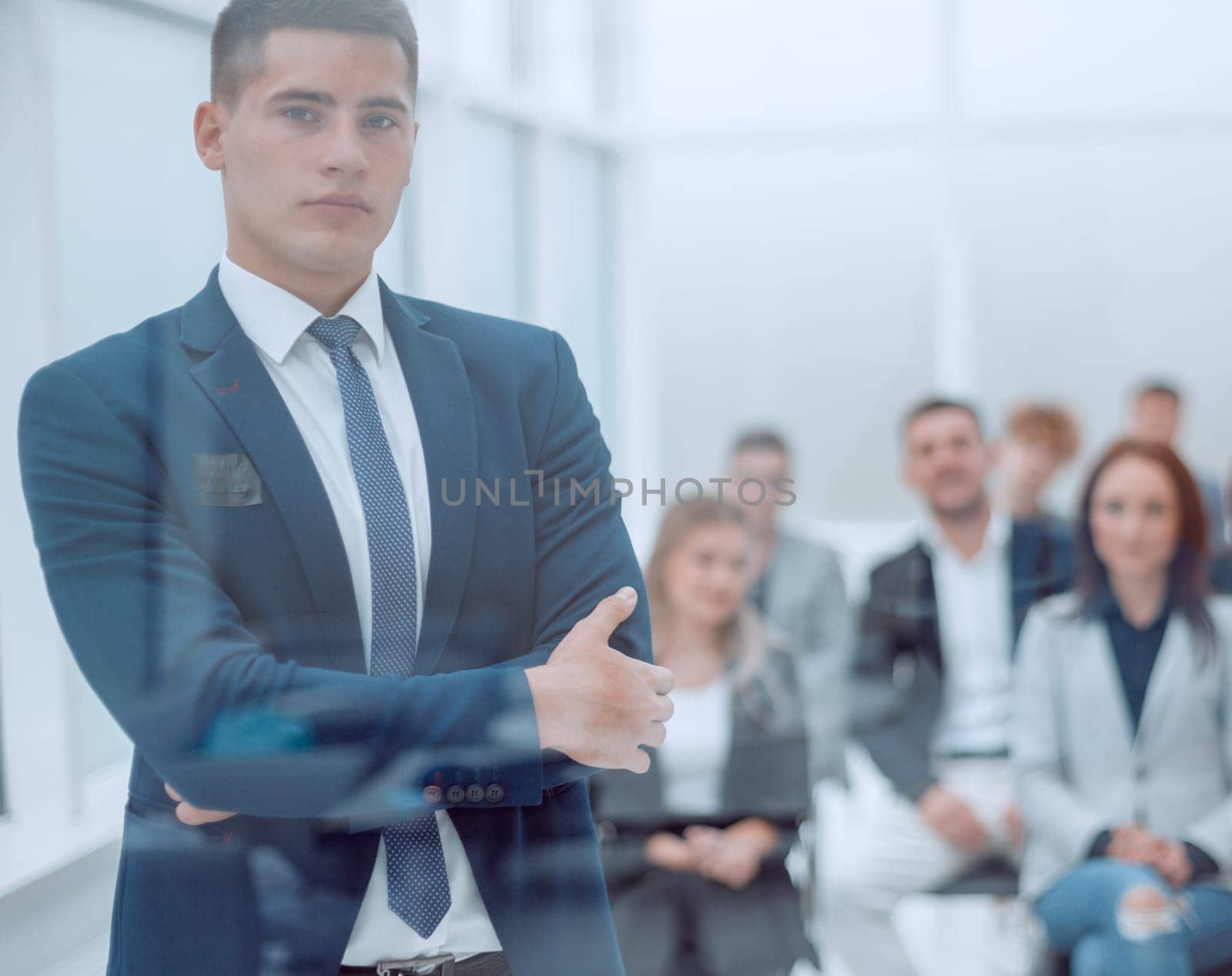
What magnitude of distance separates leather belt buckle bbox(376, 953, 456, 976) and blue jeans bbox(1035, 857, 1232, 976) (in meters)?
1.27

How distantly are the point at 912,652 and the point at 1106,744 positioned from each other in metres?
0.39

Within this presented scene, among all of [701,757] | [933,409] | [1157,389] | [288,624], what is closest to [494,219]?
[288,624]

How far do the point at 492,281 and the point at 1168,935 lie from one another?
1564 mm

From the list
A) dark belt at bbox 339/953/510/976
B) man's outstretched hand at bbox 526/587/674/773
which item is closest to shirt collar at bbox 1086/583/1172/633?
man's outstretched hand at bbox 526/587/674/773

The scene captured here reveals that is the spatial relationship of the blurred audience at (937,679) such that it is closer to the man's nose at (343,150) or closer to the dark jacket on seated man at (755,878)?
the dark jacket on seated man at (755,878)

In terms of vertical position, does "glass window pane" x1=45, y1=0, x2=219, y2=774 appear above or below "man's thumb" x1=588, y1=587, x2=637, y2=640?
above

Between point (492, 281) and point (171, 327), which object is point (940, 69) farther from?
point (171, 327)

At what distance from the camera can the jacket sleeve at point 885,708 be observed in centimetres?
181

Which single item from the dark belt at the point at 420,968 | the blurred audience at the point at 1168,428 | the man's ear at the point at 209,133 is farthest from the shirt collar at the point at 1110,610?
the man's ear at the point at 209,133

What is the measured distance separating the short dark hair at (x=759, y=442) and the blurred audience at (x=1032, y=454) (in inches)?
22.3

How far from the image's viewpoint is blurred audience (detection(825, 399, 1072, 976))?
175cm

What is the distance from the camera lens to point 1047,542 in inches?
72.7

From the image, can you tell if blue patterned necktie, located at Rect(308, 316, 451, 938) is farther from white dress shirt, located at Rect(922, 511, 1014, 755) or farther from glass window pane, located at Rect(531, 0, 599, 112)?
white dress shirt, located at Rect(922, 511, 1014, 755)

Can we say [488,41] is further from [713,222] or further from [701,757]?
[701,757]
